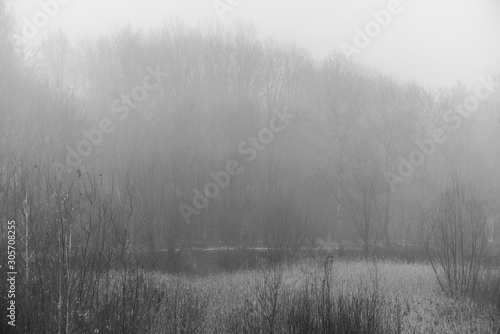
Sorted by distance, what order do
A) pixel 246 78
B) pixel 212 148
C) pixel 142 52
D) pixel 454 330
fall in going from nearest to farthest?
pixel 454 330
pixel 212 148
pixel 142 52
pixel 246 78

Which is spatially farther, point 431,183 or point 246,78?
point 246,78

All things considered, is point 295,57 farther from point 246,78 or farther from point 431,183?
point 431,183

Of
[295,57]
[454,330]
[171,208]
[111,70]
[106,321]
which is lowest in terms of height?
[454,330]

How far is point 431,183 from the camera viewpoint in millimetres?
28891

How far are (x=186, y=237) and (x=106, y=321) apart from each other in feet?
50.6

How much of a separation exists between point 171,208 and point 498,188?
17550mm

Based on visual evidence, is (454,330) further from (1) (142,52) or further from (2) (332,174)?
(1) (142,52)

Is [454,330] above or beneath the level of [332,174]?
beneath

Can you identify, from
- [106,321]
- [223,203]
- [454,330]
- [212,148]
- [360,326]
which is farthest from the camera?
[212,148]

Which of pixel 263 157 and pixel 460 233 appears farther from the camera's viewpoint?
pixel 263 157

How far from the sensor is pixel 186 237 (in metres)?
22.0

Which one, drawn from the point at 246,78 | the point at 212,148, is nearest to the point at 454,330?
the point at 212,148

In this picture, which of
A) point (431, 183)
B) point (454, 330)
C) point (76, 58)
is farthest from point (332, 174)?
point (454, 330)

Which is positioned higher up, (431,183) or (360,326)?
(431,183)
